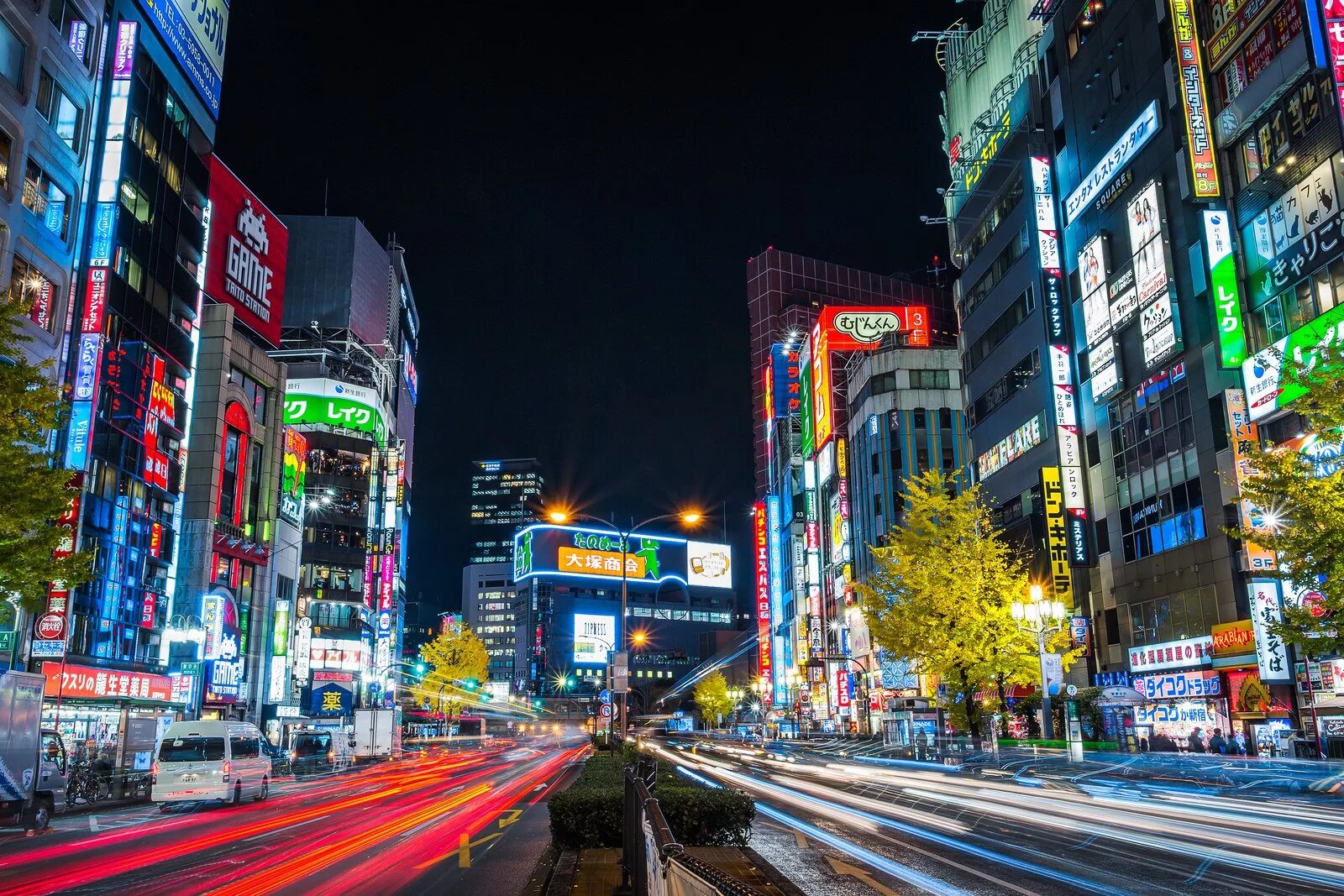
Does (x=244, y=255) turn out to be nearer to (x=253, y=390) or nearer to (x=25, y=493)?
(x=253, y=390)

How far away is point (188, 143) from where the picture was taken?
Result: 5656 cm

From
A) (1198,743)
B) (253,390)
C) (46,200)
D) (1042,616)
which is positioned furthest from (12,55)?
(1198,743)

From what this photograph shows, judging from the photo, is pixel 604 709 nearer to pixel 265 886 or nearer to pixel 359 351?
pixel 265 886

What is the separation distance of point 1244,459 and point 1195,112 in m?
14.7

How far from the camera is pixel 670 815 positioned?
46.0 feet

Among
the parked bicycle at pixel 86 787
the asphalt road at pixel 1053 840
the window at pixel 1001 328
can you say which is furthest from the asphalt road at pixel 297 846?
the window at pixel 1001 328

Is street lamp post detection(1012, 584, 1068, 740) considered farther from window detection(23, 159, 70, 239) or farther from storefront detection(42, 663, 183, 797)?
window detection(23, 159, 70, 239)

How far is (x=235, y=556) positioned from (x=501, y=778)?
98.7 feet

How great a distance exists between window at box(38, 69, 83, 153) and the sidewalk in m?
39.4

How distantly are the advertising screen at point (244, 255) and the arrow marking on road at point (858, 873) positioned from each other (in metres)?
57.6

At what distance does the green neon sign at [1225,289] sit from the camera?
39969 mm

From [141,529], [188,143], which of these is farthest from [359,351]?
[141,529]

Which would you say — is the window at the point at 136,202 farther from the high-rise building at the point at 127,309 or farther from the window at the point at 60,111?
the window at the point at 60,111

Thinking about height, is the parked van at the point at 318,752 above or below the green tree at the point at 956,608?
below
